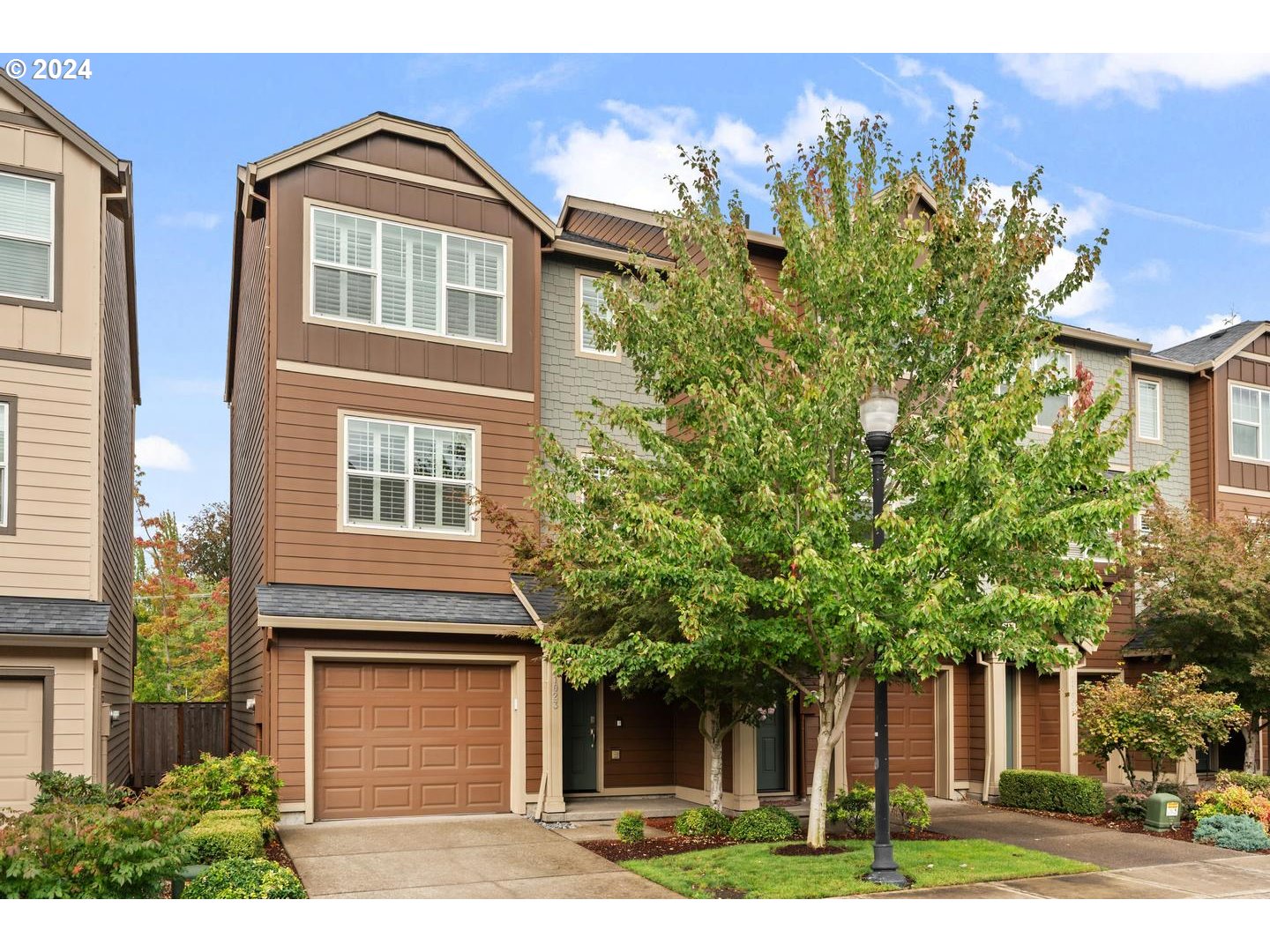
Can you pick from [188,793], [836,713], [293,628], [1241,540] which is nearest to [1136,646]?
[1241,540]

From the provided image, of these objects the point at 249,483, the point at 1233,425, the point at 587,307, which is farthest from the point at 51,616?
the point at 1233,425

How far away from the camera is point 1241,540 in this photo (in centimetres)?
1897

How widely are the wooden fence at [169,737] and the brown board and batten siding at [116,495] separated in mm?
508

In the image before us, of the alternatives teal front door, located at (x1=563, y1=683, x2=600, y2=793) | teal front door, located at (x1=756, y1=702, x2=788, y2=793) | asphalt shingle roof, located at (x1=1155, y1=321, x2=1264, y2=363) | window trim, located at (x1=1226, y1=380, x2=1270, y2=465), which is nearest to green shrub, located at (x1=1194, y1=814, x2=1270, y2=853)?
teal front door, located at (x1=756, y1=702, x2=788, y2=793)

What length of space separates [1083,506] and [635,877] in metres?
5.71

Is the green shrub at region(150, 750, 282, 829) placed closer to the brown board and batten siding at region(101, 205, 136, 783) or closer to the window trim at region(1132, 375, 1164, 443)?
the brown board and batten siding at region(101, 205, 136, 783)

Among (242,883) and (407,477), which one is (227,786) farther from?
(407,477)

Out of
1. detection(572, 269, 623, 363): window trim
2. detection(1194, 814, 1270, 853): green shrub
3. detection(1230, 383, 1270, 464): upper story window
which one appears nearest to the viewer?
detection(1194, 814, 1270, 853): green shrub

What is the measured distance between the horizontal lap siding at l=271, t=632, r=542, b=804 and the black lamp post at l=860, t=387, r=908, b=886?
6096 millimetres

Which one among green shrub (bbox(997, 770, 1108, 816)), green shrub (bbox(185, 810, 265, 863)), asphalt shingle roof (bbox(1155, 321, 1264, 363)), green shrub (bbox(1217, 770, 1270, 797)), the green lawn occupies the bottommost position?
green shrub (bbox(997, 770, 1108, 816))

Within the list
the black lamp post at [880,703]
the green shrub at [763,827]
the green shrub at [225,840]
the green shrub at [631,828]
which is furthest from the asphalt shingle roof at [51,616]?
the black lamp post at [880,703]

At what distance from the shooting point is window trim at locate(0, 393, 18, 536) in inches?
505

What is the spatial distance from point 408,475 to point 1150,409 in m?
16.4

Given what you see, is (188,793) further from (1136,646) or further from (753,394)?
(1136,646)
